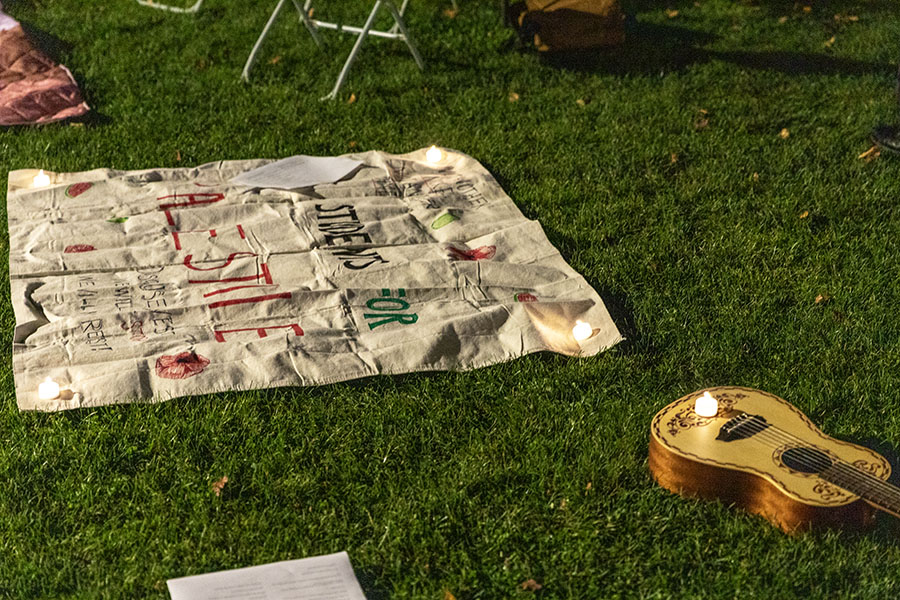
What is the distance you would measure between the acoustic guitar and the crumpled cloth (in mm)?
3644

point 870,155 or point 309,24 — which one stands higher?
point 870,155

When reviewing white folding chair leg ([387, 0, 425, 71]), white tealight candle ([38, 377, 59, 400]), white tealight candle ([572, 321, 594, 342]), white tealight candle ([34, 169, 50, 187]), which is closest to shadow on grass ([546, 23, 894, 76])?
white folding chair leg ([387, 0, 425, 71])

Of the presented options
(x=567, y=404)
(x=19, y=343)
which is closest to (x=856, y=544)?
(x=567, y=404)

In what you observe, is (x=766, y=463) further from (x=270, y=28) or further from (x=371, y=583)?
(x=270, y=28)

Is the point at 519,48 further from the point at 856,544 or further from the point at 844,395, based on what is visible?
the point at 856,544

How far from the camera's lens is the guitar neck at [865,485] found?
93.8 inches

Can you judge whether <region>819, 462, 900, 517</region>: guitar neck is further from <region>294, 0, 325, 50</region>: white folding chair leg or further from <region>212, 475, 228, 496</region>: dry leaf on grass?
<region>294, 0, 325, 50</region>: white folding chair leg

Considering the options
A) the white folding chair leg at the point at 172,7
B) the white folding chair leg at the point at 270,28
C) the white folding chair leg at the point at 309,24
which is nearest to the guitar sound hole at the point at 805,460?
the white folding chair leg at the point at 270,28

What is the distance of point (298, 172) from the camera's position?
14.7ft

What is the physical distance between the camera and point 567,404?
3076mm

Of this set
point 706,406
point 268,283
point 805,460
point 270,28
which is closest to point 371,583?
point 706,406

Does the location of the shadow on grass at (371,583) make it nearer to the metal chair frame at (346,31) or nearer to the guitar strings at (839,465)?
the guitar strings at (839,465)

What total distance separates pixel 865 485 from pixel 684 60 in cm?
391

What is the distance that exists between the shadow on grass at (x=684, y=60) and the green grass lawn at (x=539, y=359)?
3 cm
